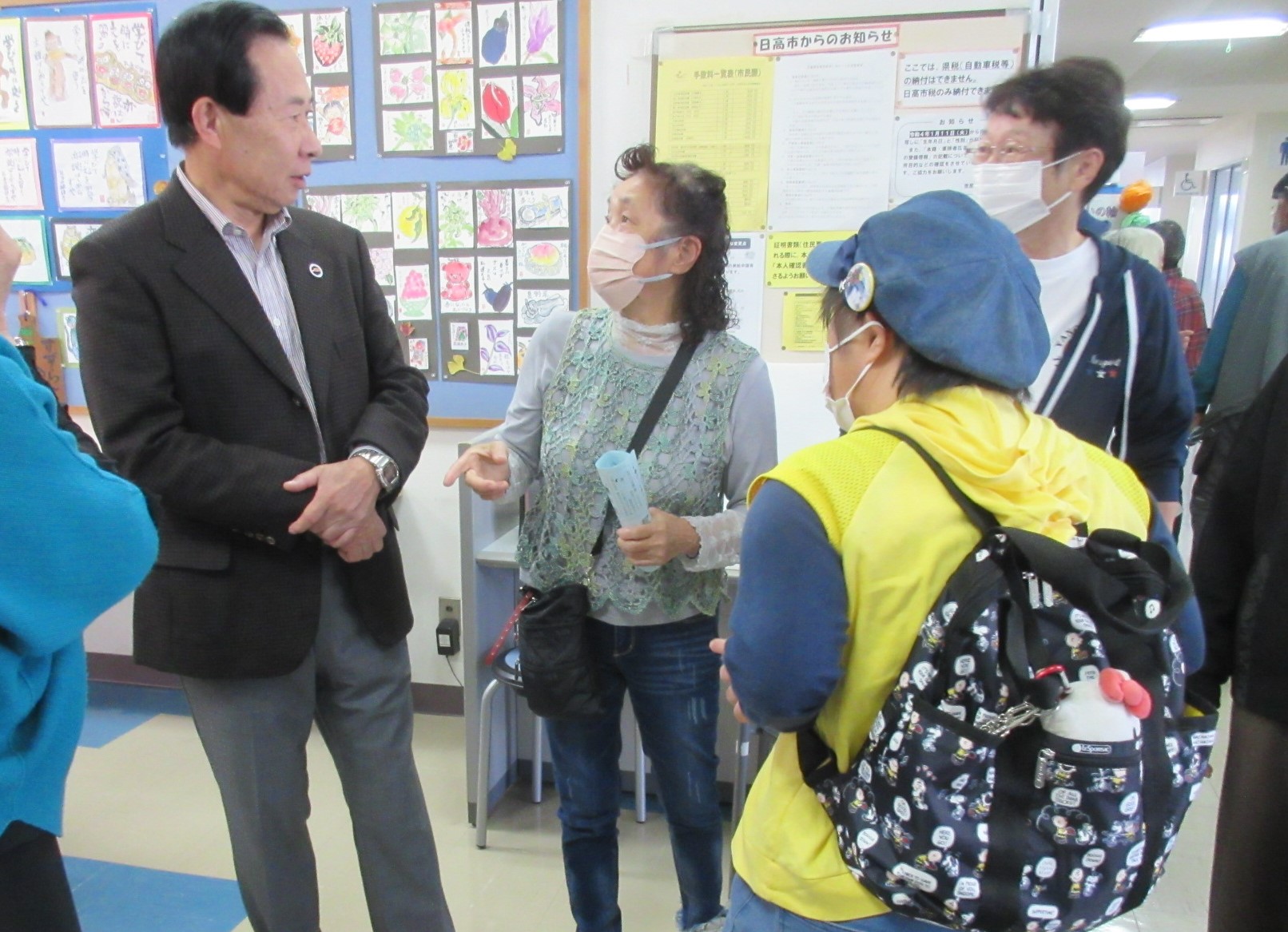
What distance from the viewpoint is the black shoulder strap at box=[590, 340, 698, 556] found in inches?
58.2

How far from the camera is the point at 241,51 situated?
4.21 feet

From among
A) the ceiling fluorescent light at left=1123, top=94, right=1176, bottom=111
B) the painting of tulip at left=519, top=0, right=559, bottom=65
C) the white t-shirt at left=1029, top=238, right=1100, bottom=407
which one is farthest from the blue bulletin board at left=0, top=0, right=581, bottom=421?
the ceiling fluorescent light at left=1123, top=94, right=1176, bottom=111

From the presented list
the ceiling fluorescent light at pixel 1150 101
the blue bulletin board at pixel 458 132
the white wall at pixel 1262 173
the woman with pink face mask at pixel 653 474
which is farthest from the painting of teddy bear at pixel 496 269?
the white wall at pixel 1262 173

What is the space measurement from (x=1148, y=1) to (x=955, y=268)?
5585 millimetres

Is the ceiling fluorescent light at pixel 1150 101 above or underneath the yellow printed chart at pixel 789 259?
above

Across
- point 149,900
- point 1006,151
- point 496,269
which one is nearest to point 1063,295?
point 1006,151

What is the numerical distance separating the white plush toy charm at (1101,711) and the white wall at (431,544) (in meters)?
2.39

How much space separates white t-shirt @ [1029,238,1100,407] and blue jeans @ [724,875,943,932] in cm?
102

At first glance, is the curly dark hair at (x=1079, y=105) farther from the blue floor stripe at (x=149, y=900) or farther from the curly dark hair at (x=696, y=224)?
the blue floor stripe at (x=149, y=900)

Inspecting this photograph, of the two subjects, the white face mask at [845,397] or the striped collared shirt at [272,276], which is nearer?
the white face mask at [845,397]

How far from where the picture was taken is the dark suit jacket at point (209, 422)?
49.3 inches

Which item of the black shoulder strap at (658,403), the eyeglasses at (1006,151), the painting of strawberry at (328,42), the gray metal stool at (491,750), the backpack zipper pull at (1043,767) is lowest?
the gray metal stool at (491,750)

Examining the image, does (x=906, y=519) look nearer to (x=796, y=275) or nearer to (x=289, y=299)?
(x=289, y=299)

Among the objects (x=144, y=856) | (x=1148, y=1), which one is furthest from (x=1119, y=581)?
(x=1148, y=1)
